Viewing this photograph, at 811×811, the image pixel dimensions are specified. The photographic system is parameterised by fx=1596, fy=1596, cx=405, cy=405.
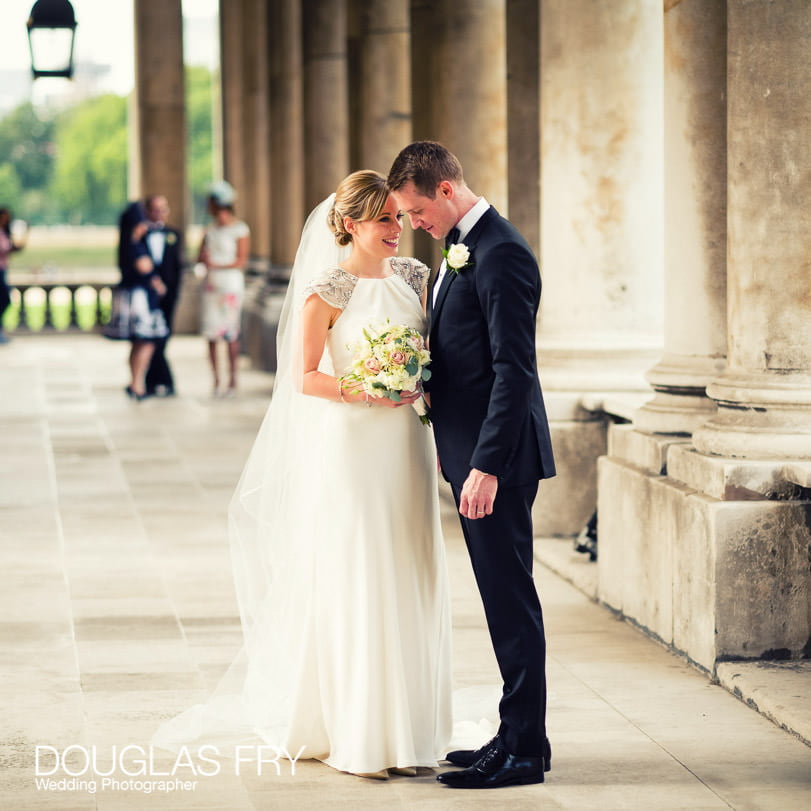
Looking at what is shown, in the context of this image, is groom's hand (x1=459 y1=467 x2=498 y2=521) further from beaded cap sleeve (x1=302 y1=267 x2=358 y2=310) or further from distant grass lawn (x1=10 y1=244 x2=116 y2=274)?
distant grass lawn (x1=10 y1=244 x2=116 y2=274)

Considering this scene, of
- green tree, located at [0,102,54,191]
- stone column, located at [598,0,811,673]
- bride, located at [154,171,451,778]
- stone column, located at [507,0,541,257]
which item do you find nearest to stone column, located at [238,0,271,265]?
stone column, located at [507,0,541,257]

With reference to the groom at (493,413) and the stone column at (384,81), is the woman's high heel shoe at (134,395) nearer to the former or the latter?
the stone column at (384,81)

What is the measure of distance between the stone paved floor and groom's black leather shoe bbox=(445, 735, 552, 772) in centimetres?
5

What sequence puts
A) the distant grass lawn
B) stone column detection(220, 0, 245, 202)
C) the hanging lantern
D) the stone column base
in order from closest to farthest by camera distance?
the stone column base < the hanging lantern < stone column detection(220, 0, 245, 202) < the distant grass lawn

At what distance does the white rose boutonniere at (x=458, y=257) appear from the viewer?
16.0 feet

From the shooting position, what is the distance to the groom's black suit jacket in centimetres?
480

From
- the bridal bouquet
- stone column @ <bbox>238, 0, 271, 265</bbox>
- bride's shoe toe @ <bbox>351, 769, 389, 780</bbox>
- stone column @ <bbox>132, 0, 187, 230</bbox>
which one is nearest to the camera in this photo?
the bridal bouquet

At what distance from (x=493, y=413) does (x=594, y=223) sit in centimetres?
458

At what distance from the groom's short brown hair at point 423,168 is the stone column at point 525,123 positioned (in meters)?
6.55

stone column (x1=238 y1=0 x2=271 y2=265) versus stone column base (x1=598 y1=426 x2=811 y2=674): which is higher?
stone column (x1=238 y1=0 x2=271 y2=265)

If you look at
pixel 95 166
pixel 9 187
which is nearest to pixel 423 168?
pixel 95 166

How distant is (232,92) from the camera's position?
28.6 meters

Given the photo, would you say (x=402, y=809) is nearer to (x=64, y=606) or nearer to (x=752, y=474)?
(x=752, y=474)

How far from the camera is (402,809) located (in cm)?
482
